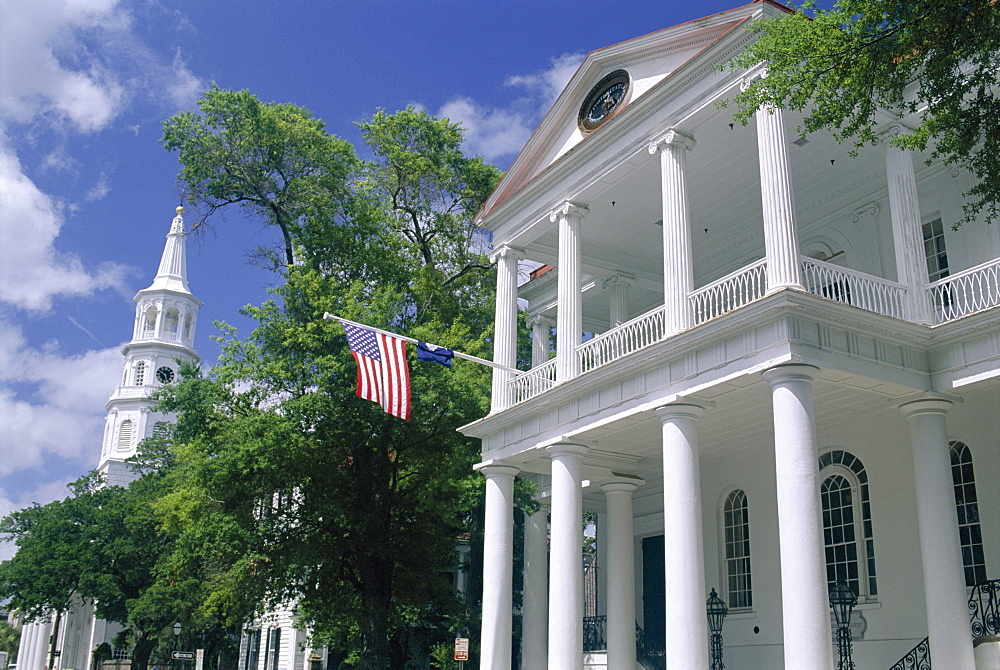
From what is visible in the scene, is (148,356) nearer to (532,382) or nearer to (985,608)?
(532,382)

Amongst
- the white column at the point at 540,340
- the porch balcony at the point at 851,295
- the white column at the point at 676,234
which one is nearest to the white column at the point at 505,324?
the white column at the point at 540,340

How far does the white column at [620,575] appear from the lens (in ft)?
66.5

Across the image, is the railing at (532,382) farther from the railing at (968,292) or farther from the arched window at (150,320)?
the arched window at (150,320)

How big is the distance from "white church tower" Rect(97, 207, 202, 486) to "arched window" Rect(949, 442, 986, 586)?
83587 mm

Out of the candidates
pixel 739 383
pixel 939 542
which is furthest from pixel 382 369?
pixel 939 542

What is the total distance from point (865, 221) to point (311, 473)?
16.3 metres

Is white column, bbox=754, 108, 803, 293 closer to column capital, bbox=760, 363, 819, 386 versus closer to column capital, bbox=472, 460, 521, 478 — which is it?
column capital, bbox=760, 363, 819, 386

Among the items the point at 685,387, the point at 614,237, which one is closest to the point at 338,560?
the point at 614,237

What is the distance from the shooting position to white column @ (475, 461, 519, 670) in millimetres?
20219

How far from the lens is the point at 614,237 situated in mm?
23500

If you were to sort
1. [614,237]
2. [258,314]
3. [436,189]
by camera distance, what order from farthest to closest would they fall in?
[436,189]
[258,314]
[614,237]

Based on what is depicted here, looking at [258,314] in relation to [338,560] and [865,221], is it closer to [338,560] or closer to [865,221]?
[338,560]

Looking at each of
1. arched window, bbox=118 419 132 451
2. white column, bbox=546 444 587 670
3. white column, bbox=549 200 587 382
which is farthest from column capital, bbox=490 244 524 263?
arched window, bbox=118 419 132 451

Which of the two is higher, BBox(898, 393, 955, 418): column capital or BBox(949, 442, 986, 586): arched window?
BBox(898, 393, 955, 418): column capital
